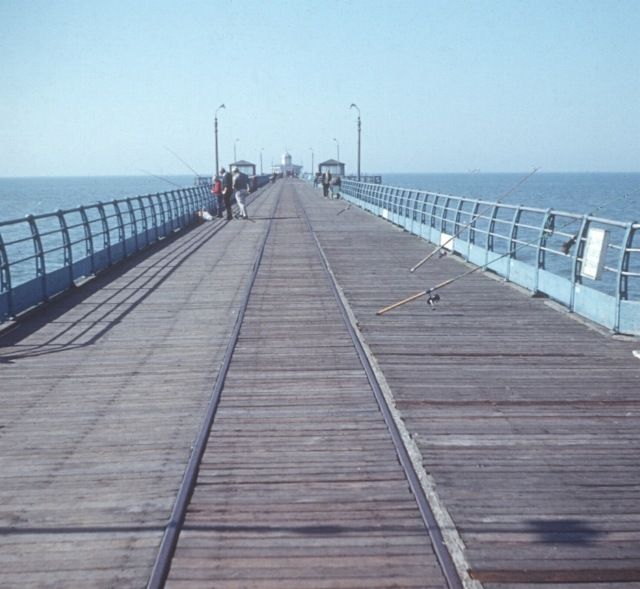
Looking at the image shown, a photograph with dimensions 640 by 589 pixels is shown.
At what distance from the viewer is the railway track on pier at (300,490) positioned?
429 cm

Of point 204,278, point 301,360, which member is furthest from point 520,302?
point 204,278

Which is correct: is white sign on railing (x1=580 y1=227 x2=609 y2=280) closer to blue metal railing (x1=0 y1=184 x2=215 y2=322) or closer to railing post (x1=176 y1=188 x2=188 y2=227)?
blue metal railing (x1=0 y1=184 x2=215 y2=322)

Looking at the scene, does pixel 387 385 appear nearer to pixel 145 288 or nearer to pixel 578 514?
pixel 578 514

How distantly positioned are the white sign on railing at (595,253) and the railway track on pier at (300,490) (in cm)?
328

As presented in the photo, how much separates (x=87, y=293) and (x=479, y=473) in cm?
963

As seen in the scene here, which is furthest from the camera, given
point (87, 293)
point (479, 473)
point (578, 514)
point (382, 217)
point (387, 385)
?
point (382, 217)

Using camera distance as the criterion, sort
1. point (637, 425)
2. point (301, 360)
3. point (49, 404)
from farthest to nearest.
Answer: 1. point (301, 360)
2. point (49, 404)
3. point (637, 425)

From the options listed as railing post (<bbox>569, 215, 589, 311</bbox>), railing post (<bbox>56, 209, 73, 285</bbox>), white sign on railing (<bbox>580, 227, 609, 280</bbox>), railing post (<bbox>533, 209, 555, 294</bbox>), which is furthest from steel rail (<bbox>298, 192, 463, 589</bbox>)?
railing post (<bbox>56, 209, 73, 285</bbox>)

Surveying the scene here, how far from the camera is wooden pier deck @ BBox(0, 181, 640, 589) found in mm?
4398

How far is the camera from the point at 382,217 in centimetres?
3369

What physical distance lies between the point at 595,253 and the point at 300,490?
649 centimetres

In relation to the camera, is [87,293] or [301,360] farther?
[87,293]

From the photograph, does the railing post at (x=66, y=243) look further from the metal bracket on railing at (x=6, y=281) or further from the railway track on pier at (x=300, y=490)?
the railway track on pier at (x=300, y=490)

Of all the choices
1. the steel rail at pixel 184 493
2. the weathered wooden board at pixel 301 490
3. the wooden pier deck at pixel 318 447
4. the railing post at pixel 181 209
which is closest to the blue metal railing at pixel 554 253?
the wooden pier deck at pixel 318 447
